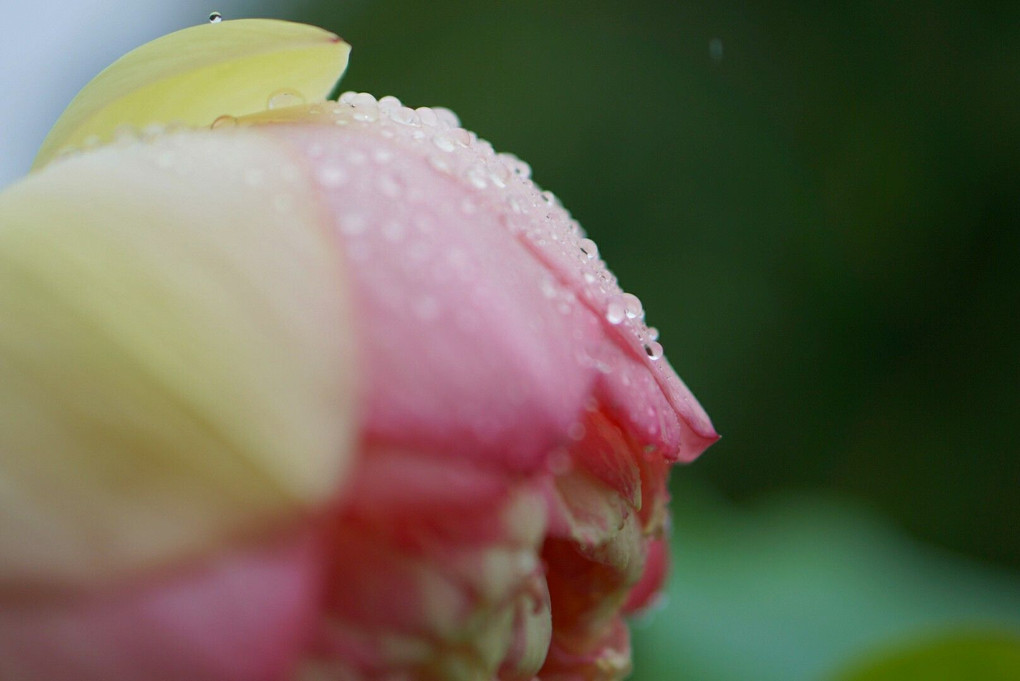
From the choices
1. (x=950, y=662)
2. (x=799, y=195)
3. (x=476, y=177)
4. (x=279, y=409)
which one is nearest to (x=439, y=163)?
(x=476, y=177)

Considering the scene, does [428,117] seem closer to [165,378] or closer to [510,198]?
[510,198]

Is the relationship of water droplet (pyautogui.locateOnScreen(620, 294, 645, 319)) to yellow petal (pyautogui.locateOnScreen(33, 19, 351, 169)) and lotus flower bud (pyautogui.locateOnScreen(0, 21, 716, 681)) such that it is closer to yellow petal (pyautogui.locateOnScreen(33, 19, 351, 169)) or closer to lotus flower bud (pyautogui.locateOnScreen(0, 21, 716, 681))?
lotus flower bud (pyautogui.locateOnScreen(0, 21, 716, 681))

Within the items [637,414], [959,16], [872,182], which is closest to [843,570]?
[637,414]

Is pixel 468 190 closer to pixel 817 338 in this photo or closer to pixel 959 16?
pixel 817 338

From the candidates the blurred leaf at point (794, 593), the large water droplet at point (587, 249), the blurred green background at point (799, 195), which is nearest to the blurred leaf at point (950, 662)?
the blurred leaf at point (794, 593)

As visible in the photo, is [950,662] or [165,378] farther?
[950,662]

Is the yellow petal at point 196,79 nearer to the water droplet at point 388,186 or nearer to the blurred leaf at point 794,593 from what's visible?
the water droplet at point 388,186
